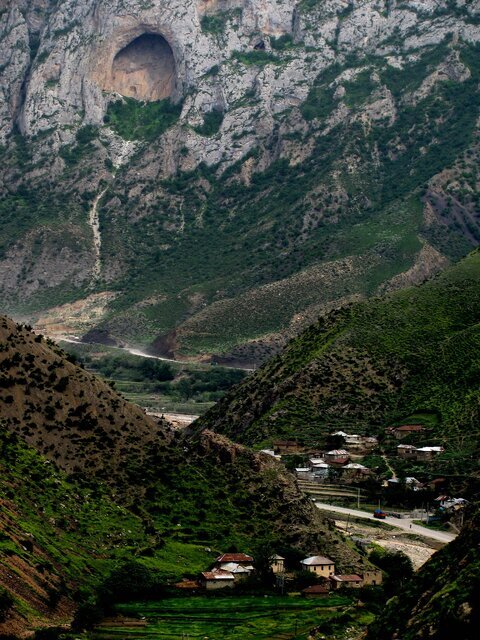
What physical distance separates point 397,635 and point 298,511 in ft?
117

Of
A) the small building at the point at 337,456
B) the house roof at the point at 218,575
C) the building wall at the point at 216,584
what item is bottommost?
the small building at the point at 337,456

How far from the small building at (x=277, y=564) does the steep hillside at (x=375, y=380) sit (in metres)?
36.5

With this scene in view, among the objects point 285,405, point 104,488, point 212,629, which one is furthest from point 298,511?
point 285,405

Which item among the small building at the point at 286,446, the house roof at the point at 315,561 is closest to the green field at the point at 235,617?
the house roof at the point at 315,561

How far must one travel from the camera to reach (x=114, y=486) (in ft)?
270

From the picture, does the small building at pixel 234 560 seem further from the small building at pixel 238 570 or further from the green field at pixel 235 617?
the green field at pixel 235 617

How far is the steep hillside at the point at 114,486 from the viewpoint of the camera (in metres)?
74.2

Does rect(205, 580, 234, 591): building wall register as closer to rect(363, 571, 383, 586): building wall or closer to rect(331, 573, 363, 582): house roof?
rect(331, 573, 363, 582): house roof

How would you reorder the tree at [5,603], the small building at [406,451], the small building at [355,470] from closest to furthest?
the tree at [5,603], the small building at [355,470], the small building at [406,451]

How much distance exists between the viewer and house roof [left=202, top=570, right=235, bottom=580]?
7475 cm

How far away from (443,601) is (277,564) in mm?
29963

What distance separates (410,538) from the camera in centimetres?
9738

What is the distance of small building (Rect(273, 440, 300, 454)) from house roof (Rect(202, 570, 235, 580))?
143ft

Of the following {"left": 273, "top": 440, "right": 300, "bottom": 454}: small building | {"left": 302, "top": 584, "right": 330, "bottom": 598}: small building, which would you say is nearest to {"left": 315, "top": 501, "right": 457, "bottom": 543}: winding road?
{"left": 273, "top": 440, "right": 300, "bottom": 454}: small building
